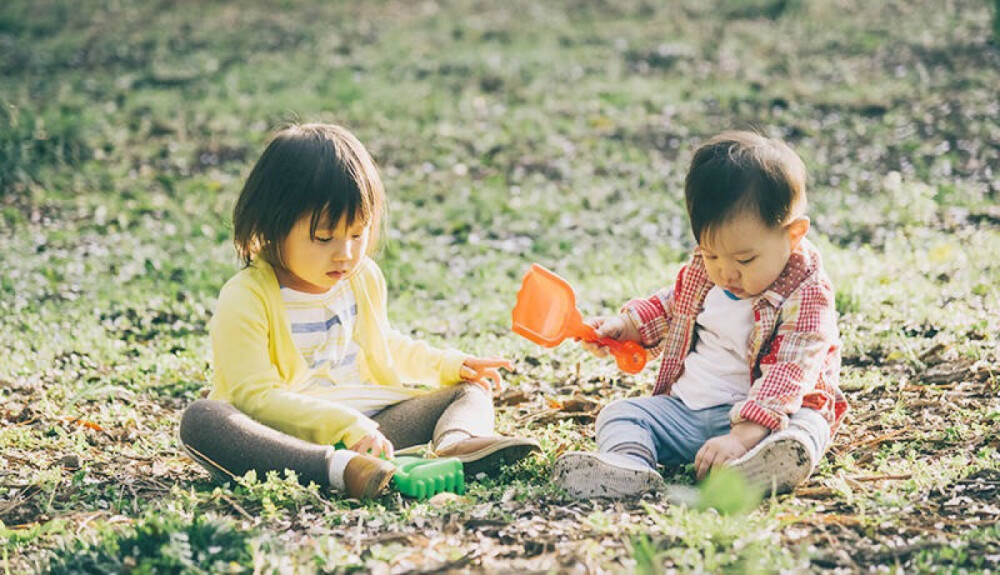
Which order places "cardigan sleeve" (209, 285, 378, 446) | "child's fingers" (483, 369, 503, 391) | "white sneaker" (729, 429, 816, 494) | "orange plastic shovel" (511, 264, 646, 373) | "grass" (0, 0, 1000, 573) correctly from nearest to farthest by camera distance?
"grass" (0, 0, 1000, 573), "white sneaker" (729, 429, 816, 494), "cardigan sleeve" (209, 285, 378, 446), "orange plastic shovel" (511, 264, 646, 373), "child's fingers" (483, 369, 503, 391)

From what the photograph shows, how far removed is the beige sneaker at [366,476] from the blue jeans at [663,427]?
28.2 inches

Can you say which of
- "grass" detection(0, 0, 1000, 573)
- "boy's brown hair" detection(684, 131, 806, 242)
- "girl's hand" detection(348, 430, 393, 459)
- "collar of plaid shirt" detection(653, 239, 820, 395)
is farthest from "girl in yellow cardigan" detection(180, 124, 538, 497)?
"boy's brown hair" detection(684, 131, 806, 242)

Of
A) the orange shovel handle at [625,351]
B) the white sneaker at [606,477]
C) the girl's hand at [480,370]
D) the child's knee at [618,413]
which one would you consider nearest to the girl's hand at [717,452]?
the white sneaker at [606,477]

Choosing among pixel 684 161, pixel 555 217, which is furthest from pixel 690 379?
pixel 684 161

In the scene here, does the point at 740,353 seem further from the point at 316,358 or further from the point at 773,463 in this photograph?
the point at 316,358

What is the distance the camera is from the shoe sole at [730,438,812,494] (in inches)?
128

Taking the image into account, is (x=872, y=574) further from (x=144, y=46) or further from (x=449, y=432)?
(x=144, y=46)

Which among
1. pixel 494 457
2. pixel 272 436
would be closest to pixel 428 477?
pixel 494 457

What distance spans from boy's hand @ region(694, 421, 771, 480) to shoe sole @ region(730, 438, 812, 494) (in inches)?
3.2

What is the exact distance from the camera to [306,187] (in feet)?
12.0

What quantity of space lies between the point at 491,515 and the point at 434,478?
0.29 m

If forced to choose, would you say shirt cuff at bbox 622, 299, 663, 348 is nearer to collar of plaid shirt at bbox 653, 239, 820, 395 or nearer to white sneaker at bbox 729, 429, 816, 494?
collar of plaid shirt at bbox 653, 239, 820, 395

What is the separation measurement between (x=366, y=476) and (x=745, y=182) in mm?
1430

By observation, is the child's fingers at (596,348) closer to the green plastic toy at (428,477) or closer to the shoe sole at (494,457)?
the shoe sole at (494,457)
